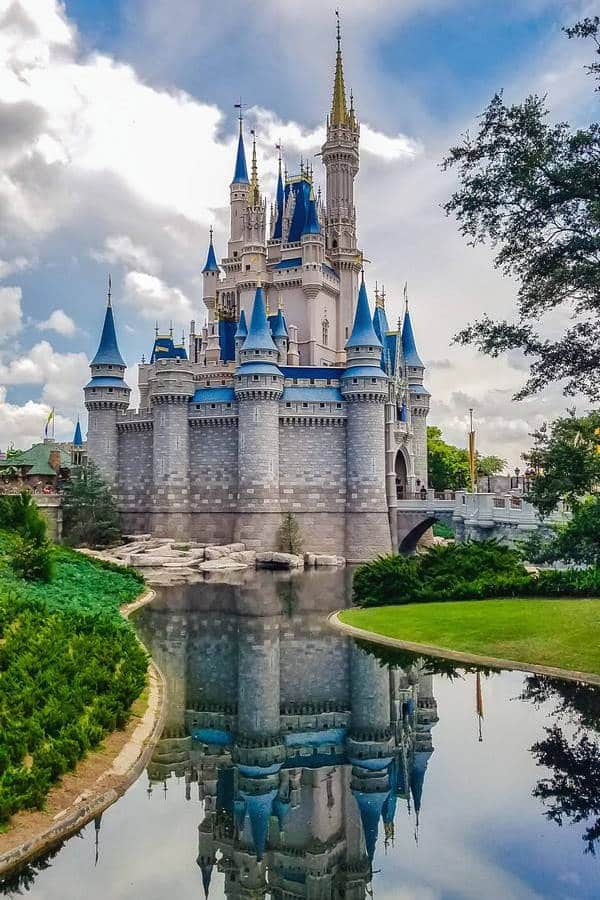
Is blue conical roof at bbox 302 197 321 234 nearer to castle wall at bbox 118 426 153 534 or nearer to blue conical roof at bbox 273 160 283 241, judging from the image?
blue conical roof at bbox 273 160 283 241

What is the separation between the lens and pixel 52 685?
11.5 metres

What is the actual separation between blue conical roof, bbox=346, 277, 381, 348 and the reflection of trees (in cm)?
3061

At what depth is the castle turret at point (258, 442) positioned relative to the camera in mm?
41000

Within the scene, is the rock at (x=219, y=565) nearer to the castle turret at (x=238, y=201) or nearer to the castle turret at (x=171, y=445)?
the castle turret at (x=171, y=445)

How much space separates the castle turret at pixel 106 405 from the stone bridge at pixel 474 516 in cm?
1767

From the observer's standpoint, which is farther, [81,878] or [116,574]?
[116,574]

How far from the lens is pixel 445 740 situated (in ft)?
38.4

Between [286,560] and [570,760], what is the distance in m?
28.9

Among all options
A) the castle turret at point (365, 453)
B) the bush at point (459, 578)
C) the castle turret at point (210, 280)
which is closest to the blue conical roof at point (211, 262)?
the castle turret at point (210, 280)

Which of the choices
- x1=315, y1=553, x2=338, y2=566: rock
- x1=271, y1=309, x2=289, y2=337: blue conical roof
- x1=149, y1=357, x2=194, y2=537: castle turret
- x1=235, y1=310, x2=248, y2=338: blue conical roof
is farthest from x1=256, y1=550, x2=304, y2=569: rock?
x1=271, y1=309, x2=289, y2=337: blue conical roof

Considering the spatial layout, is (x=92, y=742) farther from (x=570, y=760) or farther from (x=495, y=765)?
(x=570, y=760)

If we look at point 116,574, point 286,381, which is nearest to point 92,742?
point 116,574

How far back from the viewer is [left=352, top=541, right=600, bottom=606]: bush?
20.9m

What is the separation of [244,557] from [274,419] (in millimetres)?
7743
